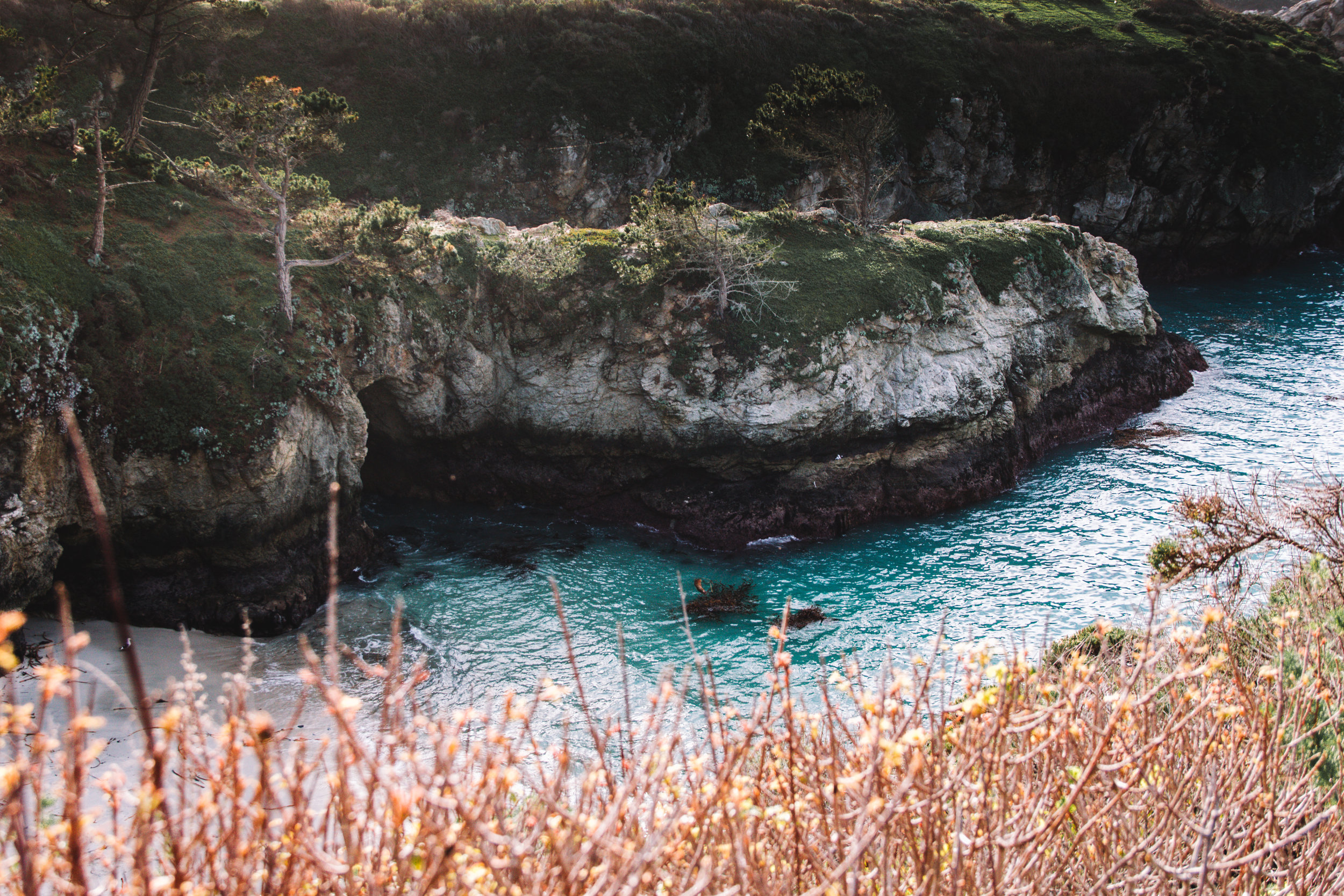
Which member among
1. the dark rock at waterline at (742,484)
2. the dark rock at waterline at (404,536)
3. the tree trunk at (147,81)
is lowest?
the dark rock at waterline at (404,536)

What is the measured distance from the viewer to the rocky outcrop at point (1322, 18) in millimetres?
69250

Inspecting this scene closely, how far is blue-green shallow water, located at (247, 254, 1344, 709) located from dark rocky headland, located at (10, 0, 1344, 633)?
1499mm

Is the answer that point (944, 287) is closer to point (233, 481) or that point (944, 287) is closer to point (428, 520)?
point (428, 520)

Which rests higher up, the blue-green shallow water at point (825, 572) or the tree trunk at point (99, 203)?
the tree trunk at point (99, 203)

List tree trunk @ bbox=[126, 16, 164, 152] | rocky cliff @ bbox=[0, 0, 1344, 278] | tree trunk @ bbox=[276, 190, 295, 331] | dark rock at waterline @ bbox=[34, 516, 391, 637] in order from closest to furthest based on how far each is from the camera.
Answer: dark rock at waterline @ bbox=[34, 516, 391, 637] < tree trunk @ bbox=[276, 190, 295, 331] < tree trunk @ bbox=[126, 16, 164, 152] < rocky cliff @ bbox=[0, 0, 1344, 278]

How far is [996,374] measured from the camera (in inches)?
1148

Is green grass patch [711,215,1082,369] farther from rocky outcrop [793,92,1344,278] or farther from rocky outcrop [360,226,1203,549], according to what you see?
rocky outcrop [793,92,1344,278]

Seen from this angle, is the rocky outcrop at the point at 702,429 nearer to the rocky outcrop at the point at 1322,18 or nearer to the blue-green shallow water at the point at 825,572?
the blue-green shallow water at the point at 825,572

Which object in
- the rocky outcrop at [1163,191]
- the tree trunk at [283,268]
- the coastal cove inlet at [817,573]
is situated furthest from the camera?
the rocky outcrop at [1163,191]

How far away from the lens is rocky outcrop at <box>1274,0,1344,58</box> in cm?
6925

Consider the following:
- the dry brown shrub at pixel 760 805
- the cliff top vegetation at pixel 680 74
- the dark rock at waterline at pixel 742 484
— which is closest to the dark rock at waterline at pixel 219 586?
the dark rock at waterline at pixel 742 484

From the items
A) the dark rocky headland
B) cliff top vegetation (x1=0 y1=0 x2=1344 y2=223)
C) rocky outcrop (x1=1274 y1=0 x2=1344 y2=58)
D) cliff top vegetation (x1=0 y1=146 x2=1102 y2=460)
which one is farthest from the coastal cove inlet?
rocky outcrop (x1=1274 y1=0 x2=1344 y2=58)

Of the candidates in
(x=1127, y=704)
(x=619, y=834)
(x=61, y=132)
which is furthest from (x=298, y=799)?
(x=61, y=132)

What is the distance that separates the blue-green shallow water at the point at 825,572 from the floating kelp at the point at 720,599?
16.2 inches
